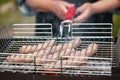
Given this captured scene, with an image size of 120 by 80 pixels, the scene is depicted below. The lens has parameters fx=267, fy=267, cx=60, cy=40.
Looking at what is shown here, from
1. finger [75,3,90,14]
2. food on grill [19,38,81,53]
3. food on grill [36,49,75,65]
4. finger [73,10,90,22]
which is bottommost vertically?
food on grill [36,49,75,65]

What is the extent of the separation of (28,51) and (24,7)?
878 millimetres

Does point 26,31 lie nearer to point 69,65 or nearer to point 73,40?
point 73,40

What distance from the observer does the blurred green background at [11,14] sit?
2.29 m

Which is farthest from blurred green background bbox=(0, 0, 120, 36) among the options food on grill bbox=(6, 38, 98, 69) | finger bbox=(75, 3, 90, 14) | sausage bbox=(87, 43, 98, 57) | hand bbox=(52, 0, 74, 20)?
sausage bbox=(87, 43, 98, 57)

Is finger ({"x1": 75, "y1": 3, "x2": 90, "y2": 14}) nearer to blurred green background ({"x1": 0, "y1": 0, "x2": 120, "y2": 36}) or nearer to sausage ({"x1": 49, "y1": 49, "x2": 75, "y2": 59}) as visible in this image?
blurred green background ({"x1": 0, "y1": 0, "x2": 120, "y2": 36})

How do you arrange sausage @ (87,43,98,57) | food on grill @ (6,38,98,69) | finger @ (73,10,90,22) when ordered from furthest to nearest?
finger @ (73,10,90,22) → sausage @ (87,43,98,57) → food on grill @ (6,38,98,69)

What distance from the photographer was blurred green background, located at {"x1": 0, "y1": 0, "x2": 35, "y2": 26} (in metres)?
2.29

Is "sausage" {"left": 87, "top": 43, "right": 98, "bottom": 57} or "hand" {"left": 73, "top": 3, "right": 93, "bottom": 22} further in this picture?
"hand" {"left": 73, "top": 3, "right": 93, "bottom": 22}

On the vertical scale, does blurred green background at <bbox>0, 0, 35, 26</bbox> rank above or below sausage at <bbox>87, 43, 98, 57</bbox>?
above

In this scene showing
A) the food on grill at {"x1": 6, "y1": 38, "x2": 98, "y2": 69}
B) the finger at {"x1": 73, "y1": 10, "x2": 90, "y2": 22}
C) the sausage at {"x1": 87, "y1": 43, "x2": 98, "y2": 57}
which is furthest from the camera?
the finger at {"x1": 73, "y1": 10, "x2": 90, "y2": 22}

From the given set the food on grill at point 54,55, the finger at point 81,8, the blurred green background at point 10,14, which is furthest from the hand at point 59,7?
the food on grill at point 54,55

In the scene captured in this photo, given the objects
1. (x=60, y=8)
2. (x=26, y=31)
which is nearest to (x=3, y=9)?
(x=26, y=31)

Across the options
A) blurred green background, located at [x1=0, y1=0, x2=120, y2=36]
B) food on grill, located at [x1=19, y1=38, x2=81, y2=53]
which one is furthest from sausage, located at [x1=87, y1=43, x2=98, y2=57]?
blurred green background, located at [x1=0, y1=0, x2=120, y2=36]

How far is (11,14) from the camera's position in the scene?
2312 millimetres
